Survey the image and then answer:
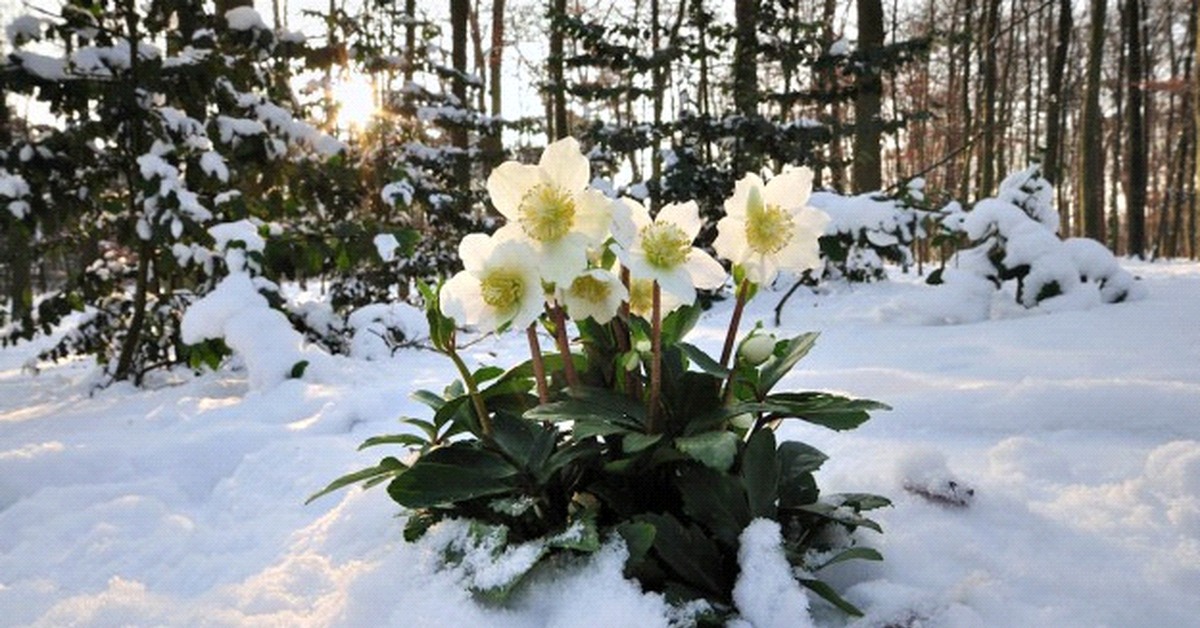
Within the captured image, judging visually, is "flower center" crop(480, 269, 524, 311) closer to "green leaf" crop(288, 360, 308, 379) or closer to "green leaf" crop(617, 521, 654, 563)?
"green leaf" crop(617, 521, 654, 563)

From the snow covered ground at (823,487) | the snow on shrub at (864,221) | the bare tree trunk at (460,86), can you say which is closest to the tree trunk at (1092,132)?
the snow on shrub at (864,221)

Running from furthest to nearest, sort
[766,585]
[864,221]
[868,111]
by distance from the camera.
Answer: [868,111]
[864,221]
[766,585]

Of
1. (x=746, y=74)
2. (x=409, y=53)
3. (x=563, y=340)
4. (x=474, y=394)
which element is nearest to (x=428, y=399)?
(x=474, y=394)

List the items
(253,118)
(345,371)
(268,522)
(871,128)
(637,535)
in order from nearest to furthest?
(637,535)
(268,522)
(345,371)
(253,118)
(871,128)

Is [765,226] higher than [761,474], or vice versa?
[765,226]

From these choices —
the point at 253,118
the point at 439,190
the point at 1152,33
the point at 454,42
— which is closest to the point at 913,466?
the point at 253,118

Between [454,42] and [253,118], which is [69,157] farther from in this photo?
[454,42]

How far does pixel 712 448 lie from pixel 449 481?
0.38 meters

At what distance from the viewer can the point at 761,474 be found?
3.15 ft

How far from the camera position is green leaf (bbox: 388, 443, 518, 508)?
98 centimetres

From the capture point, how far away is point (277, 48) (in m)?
3.51

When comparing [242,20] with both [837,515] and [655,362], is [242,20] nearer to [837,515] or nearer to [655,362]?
[655,362]

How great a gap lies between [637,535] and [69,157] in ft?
11.0

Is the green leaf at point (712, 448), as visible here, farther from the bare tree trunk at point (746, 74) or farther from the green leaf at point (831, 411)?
the bare tree trunk at point (746, 74)
